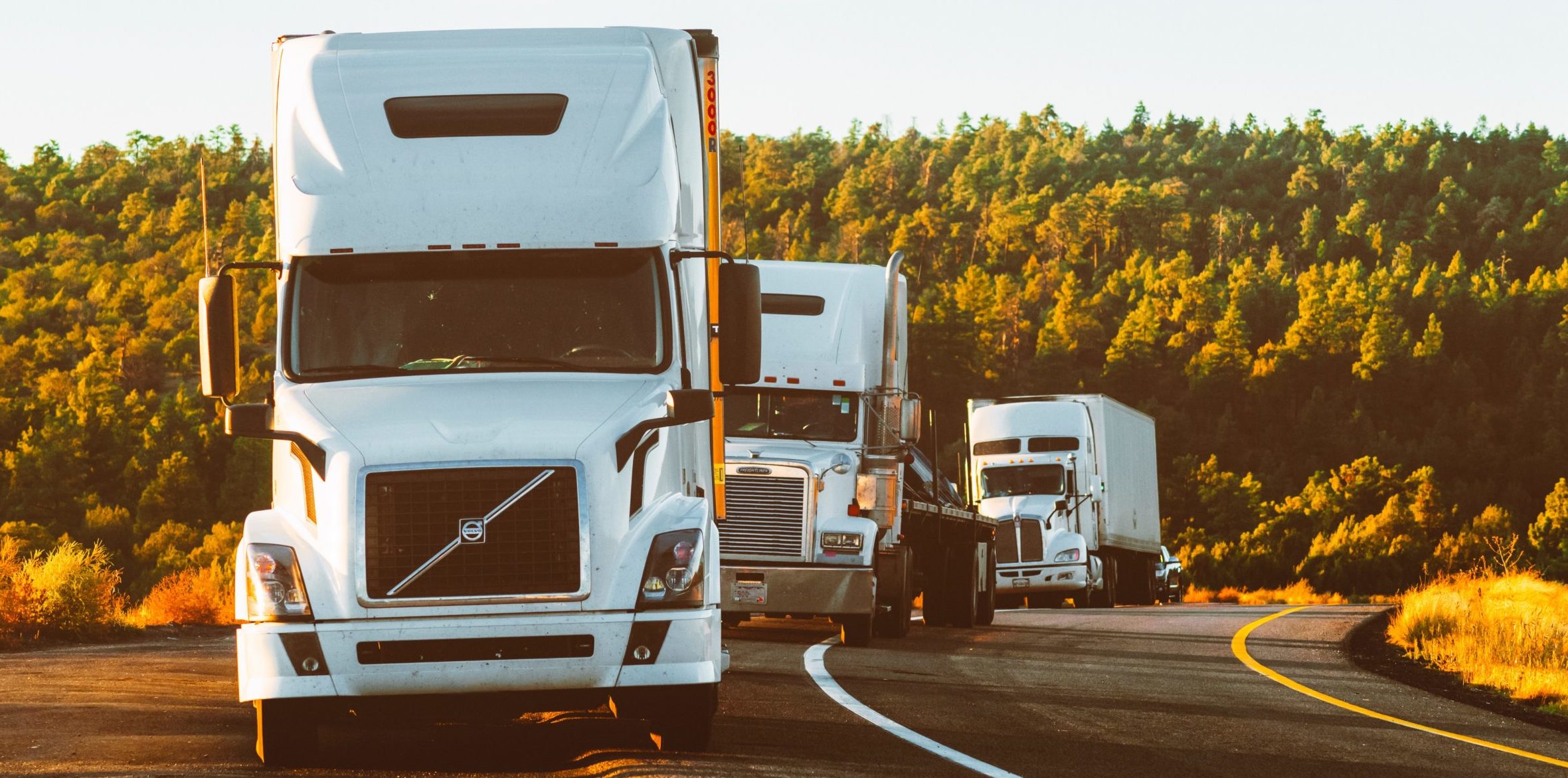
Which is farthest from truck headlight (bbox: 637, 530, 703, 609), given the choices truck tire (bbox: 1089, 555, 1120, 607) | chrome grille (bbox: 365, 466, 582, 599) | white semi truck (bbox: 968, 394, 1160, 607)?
truck tire (bbox: 1089, 555, 1120, 607)

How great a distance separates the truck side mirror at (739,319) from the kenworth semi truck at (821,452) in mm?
8441

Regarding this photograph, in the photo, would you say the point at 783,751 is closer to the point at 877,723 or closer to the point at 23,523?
the point at 877,723

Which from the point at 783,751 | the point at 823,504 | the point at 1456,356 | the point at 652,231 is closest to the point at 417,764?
the point at 783,751

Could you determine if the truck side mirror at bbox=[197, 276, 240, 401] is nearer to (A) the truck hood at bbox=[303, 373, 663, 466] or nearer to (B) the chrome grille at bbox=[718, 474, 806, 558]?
(A) the truck hood at bbox=[303, 373, 663, 466]

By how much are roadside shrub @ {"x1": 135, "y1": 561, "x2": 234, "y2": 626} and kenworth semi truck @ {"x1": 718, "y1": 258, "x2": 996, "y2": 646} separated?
8061mm

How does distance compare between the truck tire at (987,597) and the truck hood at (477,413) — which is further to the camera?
the truck tire at (987,597)

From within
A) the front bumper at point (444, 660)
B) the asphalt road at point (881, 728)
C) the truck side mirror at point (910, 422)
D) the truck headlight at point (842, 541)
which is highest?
the truck side mirror at point (910, 422)

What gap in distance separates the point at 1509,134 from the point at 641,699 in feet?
670

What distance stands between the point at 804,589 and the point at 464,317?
9.60 meters

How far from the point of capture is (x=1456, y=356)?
14738 centimetres

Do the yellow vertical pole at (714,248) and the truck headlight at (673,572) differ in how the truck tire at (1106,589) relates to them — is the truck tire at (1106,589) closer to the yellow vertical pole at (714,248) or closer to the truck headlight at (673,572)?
the yellow vertical pole at (714,248)

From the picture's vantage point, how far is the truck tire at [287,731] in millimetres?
9164

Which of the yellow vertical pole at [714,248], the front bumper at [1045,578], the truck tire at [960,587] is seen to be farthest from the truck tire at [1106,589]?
the yellow vertical pole at [714,248]

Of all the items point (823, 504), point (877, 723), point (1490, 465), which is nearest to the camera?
point (877, 723)
